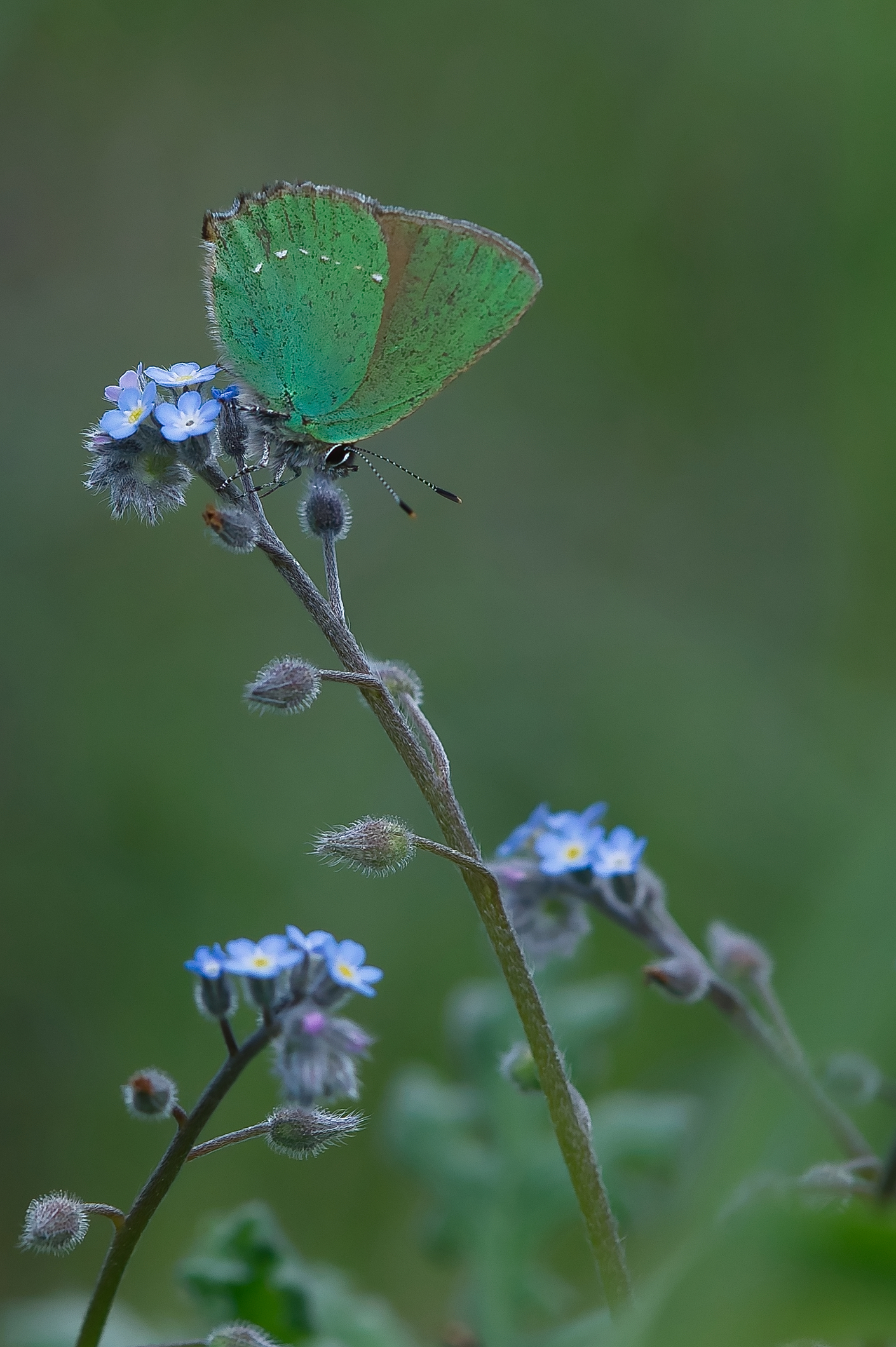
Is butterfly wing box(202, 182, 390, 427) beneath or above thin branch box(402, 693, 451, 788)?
above

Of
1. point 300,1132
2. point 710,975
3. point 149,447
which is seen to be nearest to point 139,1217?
point 300,1132

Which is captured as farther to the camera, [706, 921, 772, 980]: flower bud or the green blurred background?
the green blurred background

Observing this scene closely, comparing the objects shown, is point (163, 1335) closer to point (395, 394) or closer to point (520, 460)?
point (395, 394)

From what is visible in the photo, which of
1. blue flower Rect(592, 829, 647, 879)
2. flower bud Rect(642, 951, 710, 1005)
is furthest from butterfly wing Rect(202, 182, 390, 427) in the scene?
flower bud Rect(642, 951, 710, 1005)

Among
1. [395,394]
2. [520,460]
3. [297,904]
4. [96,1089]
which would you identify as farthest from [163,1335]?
[520,460]

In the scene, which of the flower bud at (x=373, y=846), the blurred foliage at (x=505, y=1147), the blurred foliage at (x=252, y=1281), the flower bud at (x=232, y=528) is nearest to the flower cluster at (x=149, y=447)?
the flower bud at (x=232, y=528)

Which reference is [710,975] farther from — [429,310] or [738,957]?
[429,310]

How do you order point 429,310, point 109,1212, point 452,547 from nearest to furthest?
1. point 109,1212
2. point 429,310
3. point 452,547

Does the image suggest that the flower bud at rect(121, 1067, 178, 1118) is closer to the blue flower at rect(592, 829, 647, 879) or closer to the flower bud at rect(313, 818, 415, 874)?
the flower bud at rect(313, 818, 415, 874)
